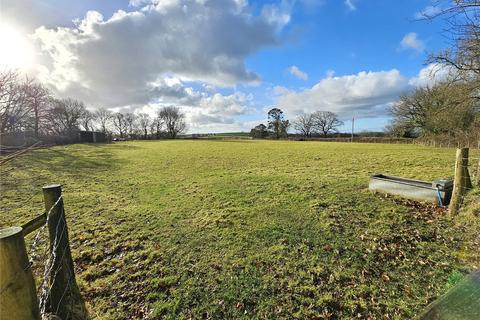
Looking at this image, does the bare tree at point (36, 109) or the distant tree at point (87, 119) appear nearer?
the bare tree at point (36, 109)

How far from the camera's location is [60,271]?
3.09m

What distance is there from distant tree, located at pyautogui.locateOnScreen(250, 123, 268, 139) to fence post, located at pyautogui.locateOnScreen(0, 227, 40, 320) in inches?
3028

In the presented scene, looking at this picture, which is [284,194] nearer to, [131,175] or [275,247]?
[275,247]

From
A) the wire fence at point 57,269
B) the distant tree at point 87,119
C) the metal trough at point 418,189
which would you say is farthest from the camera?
the distant tree at point 87,119

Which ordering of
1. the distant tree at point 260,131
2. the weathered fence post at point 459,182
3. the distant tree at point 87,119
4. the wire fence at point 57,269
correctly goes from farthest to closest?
the distant tree at point 260,131, the distant tree at point 87,119, the weathered fence post at point 459,182, the wire fence at point 57,269

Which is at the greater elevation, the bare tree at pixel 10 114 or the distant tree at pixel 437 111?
the distant tree at pixel 437 111

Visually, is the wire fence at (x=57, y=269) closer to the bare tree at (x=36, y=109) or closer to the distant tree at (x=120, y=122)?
the bare tree at (x=36, y=109)

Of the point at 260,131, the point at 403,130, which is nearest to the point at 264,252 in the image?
the point at 403,130

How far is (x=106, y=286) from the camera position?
3.90 metres

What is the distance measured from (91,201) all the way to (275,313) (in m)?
7.41

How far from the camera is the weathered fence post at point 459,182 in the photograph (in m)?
5.59

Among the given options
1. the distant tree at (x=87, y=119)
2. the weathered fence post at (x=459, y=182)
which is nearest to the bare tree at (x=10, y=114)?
the weathered fence post at (x=459, y=182)

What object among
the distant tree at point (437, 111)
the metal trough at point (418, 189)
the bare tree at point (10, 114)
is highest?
the distant tree at point (437, 111)

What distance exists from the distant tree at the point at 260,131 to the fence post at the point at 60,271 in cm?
7574
